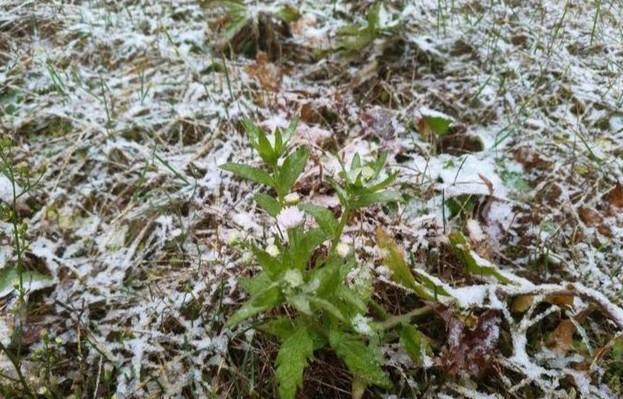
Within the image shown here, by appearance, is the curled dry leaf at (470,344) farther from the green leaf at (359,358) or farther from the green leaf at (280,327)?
the green leaf at (280,327)

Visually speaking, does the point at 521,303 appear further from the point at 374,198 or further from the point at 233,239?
the point at 233,239

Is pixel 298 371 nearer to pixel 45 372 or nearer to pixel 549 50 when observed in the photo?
pixel 45 372

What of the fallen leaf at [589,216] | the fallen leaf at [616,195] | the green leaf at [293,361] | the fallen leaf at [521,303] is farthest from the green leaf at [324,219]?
the fallen leaf at [616,195]

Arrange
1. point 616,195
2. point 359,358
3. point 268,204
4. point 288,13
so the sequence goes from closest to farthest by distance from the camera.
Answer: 1. point 359,358
2. point 268,204
3. point 616,195
4. point 288,13

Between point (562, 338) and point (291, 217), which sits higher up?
point (291, 217)

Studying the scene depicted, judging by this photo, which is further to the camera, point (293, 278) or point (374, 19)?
point (374, 19)

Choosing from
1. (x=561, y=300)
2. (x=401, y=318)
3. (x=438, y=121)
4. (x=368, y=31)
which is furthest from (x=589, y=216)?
(x=368, y=31)

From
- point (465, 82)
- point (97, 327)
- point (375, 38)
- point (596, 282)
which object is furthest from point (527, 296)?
point (375, 38)
